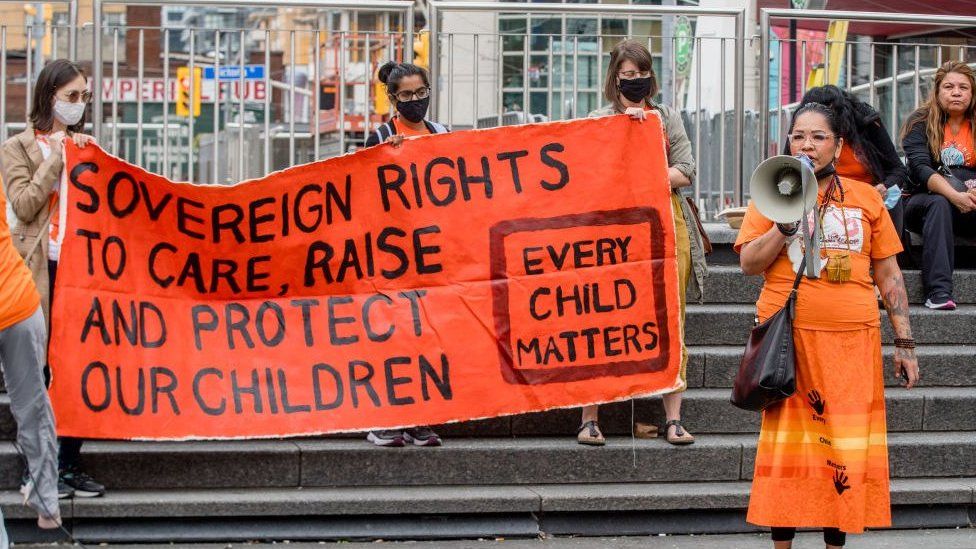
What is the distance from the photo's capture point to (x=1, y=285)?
18.0 ft

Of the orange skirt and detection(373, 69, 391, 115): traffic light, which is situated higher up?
detection(373, 69, 391, 115): traffic light

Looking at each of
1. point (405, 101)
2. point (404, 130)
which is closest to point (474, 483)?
point (404, 130)

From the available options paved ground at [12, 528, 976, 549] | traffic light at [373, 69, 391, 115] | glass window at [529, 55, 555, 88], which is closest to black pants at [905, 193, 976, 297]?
paved ground at [12, 528, 976, 549]

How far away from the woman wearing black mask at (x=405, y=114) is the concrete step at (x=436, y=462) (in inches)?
5.4

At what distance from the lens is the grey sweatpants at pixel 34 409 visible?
5.72 meters

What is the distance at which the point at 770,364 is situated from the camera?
525 centimetres

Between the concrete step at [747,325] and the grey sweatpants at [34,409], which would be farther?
the concrete step at [747,325]

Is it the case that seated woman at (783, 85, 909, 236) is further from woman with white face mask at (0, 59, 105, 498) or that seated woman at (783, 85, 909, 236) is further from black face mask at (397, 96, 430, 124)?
woman with white face mask at (0, 59, 105, 498)

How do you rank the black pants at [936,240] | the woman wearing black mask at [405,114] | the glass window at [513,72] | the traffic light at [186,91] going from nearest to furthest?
the woman wearing black mask at [405,114]
the black pants at [936,240]
the traffic light at [186,91]
the glass window at [513,72]

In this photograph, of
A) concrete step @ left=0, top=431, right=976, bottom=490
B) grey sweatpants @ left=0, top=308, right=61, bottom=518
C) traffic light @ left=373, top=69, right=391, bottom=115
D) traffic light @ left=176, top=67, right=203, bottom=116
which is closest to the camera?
grey sweatpants @ left=0, top=308, right=61, bottom=518

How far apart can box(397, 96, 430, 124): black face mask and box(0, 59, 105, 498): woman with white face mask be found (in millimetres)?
1528

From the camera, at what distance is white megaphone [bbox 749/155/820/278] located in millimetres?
5090

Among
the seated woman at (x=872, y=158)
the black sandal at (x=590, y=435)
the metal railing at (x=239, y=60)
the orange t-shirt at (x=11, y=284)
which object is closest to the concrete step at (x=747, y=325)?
the seated woman at (x=872, y=158)

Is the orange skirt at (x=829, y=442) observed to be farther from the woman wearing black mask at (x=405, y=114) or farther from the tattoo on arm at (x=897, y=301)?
the woman wearing black mask at (x=405, y=114)
